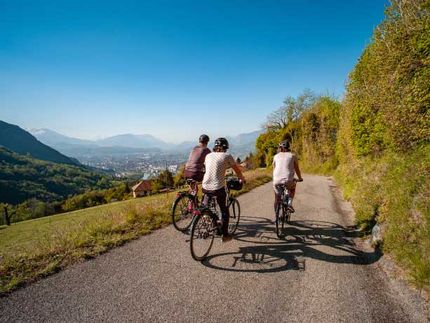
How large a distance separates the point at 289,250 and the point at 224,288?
6.71 feet

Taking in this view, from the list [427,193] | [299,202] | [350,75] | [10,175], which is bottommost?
[10,175]

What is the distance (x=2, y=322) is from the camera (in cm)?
277

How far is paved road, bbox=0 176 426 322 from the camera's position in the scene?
9.64ft

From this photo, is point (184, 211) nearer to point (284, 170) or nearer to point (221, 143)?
point (221, 143)

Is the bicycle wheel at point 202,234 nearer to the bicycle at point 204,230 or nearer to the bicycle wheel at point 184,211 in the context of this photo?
the bicycle at point 204,230

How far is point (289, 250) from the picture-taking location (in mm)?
4891

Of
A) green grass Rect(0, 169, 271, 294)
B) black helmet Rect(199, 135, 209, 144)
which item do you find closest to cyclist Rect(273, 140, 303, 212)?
black helmet Rect(199, 135, 209, 144)

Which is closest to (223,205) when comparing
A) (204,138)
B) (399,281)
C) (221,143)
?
(221,143)

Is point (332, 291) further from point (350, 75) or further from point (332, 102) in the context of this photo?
point (332, 102)

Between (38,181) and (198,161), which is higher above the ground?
(198,161)

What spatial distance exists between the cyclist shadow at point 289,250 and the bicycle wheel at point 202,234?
195 millimetres

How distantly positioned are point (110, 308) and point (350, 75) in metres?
14.5

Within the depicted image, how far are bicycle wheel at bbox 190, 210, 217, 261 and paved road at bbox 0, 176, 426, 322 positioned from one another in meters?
0.21

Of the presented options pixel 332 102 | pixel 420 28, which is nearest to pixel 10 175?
pixel 332 102
